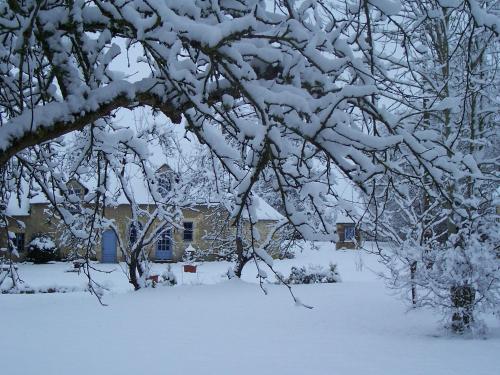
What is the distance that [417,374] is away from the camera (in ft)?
19.7

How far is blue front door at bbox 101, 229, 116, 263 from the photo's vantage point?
2739 cm

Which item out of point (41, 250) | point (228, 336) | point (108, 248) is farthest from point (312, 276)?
point (41, 250)

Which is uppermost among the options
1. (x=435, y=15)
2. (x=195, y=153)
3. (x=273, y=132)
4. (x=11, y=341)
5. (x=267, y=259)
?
(x=195, y=153)

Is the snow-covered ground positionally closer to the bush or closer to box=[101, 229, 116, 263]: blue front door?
the bush

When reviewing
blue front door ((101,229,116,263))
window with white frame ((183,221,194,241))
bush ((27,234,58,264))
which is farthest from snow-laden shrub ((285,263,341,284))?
bush ((27,234,58,264))

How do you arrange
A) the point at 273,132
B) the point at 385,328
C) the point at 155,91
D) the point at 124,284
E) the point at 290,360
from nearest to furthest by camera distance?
the point at 273,132 < the point at 155,91 < the point at 290,360 < the point at 385,328 < the point at 124,284

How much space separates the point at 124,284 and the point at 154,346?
410 inches

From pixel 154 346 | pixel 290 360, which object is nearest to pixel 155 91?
pixel 290 360

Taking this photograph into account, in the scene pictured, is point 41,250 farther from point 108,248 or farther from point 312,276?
point 312,276

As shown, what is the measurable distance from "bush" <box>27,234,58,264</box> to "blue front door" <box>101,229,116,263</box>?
2778 mm

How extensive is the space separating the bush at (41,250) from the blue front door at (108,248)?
2778 millimetres

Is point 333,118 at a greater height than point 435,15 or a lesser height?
lesser

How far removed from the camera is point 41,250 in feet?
83.3

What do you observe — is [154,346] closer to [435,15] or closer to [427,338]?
[427,338]
